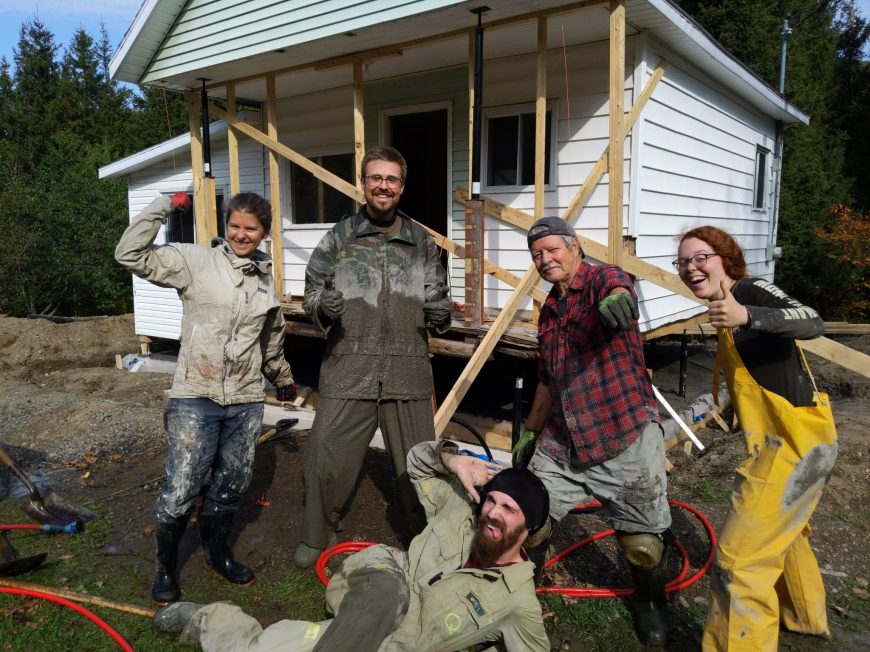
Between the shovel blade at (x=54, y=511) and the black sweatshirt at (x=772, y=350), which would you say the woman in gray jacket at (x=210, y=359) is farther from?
the black sweatshirt at (x=772, y=350)

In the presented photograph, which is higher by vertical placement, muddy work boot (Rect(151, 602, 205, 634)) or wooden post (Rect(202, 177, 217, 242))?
wooden post (Rect(202, 177, 217, 242))

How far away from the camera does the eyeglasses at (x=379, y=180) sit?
10.9 ft

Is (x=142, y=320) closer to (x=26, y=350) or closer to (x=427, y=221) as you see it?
(x=26, y=350)

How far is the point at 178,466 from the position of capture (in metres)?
2.99

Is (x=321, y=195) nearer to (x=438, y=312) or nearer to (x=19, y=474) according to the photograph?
(x=19, y=474)

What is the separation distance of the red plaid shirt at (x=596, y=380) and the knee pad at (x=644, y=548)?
401 millimetres

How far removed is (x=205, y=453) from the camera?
10.0ft

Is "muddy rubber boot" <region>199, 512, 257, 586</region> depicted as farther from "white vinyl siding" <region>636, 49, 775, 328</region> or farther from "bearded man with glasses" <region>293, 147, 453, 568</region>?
"white vinyl siding" <region>636, 49, 775, 328</region>

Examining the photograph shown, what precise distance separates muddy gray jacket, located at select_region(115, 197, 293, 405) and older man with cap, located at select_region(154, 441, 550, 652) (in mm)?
1033

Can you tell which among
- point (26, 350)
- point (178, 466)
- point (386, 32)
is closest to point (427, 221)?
point (386, 32)

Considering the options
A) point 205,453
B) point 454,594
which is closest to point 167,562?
point 205,453

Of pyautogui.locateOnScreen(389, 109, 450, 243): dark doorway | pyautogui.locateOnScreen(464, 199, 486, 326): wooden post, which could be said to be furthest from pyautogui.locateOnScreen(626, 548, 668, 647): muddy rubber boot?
pyautogui.locateOnScreen(389, 109, 450, 243): dark doorway

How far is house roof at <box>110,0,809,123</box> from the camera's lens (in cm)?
558

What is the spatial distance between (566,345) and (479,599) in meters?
1.16
